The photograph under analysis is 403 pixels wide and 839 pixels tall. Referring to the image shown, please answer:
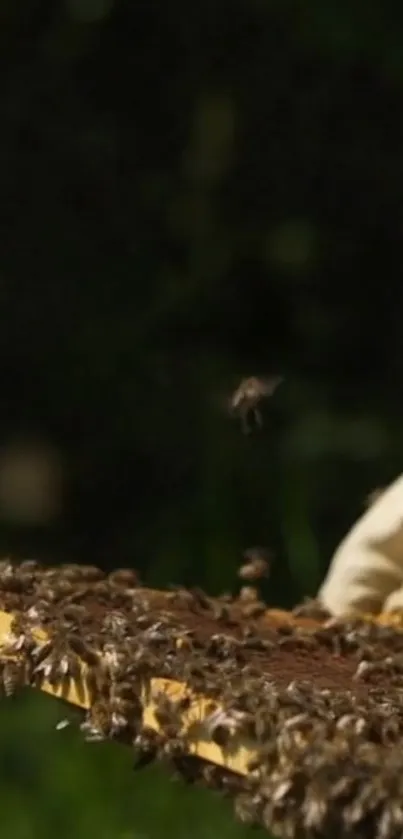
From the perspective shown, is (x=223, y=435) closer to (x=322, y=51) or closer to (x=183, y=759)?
(x=322, y=51)

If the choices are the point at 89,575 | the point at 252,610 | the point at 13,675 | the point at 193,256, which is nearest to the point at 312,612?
the point at 252,610

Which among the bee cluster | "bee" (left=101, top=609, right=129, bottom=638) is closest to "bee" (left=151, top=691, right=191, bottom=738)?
the bee cluster

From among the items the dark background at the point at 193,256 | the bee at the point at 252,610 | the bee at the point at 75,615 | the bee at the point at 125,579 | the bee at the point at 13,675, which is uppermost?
the dark background at the point at 193,256

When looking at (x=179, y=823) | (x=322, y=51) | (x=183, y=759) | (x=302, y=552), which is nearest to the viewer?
(x=183, y=759)

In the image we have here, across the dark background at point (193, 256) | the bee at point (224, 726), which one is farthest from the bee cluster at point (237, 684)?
the dark background at point (193, 256)

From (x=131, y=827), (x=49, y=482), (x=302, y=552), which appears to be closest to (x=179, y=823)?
(x=131, y=827)

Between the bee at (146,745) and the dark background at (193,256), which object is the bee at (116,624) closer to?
→ the bee at (146,745)

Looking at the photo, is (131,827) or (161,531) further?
(161,531)
